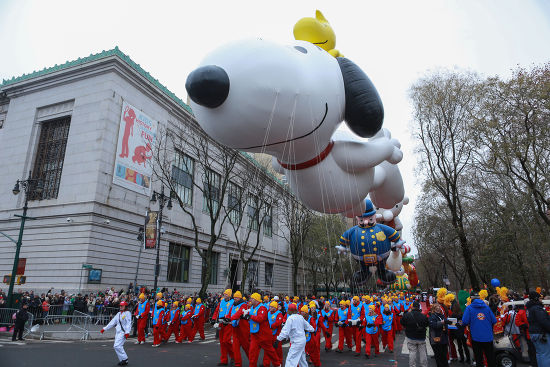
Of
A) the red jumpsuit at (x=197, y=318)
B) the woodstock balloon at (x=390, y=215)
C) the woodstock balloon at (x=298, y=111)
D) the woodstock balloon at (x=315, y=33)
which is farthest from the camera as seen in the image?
the red jumpsuit at (x=197, y=318)

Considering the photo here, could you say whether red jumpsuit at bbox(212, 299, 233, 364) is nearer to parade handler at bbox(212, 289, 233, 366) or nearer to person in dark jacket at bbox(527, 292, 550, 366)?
parade handler at bbox(212, 289, 233, 366)

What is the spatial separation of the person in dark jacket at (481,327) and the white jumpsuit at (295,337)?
2931 mm

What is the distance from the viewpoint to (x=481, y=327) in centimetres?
666

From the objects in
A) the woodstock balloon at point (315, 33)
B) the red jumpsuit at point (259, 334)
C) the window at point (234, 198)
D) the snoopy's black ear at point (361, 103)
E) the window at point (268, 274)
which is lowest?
the red jumpsuit at point (259, 334)

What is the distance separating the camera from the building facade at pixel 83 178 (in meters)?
20.5

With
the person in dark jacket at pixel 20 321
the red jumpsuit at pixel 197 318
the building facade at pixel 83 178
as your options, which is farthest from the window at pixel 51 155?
the red jumpsuit at pixel 197 318

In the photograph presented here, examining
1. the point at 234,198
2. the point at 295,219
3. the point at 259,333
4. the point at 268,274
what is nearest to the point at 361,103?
the point at 259,333

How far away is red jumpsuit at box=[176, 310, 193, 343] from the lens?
12.7 m

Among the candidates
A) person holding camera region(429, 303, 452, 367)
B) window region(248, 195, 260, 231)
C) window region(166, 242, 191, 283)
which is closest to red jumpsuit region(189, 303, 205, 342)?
window region(248, 195, 260, 231)

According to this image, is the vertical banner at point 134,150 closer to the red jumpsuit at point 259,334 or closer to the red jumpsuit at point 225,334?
the red jumpsuit at point 225,334

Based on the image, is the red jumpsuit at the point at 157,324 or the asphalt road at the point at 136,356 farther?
the red jumpsuit at the point at 157,324

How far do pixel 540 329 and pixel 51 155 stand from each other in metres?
26.0

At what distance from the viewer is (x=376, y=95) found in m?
5.39

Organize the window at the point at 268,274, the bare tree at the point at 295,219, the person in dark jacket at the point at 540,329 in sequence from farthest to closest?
1. the window at the point at 268,274
2. the bare tree at the point at 295,219
3. the person in dark jacket at the point at 540,329
